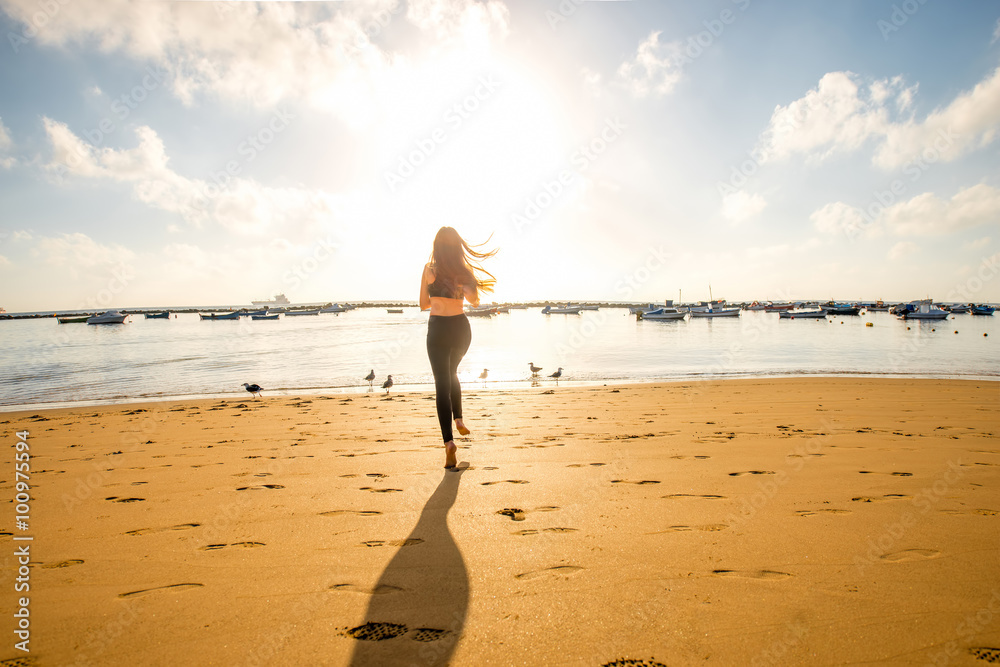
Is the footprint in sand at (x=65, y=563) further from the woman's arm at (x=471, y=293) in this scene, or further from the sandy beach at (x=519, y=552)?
the woman's arm at (x=471, y=293)

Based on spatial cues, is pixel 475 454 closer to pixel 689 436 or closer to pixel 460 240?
pixel 460 240

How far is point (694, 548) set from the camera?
9.37ft

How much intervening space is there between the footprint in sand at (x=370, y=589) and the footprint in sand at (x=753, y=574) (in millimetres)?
1849

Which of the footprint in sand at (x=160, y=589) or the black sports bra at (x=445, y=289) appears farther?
the black sports bra at (x=445, y=289)

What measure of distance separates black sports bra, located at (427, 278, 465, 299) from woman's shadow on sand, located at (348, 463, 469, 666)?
8.26 feet

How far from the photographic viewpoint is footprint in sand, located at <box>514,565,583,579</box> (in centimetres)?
254

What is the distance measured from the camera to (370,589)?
8.02 feet

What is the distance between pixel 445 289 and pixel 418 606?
10.6ft

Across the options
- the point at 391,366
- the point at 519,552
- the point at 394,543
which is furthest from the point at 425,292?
the point at 391,366

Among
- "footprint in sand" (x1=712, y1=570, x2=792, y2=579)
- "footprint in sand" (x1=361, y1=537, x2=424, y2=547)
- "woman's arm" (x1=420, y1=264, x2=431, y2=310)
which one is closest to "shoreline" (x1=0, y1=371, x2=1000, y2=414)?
"woman's arm" (x1=420, y1=264, x2=431, y2=310)

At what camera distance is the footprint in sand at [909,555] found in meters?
2.70

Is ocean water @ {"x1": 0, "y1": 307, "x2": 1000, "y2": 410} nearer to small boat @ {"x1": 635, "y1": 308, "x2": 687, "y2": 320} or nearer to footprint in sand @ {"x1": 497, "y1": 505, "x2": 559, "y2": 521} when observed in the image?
footprint in sand @ {"x1": 497, "y1": 505, "x2": 559, "y2": 521}

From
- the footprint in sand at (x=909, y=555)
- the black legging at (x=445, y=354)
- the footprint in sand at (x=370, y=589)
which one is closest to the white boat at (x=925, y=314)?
the footprint in sand at (x=909, y=555)

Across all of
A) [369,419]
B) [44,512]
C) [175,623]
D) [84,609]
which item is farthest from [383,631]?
[369,419]
